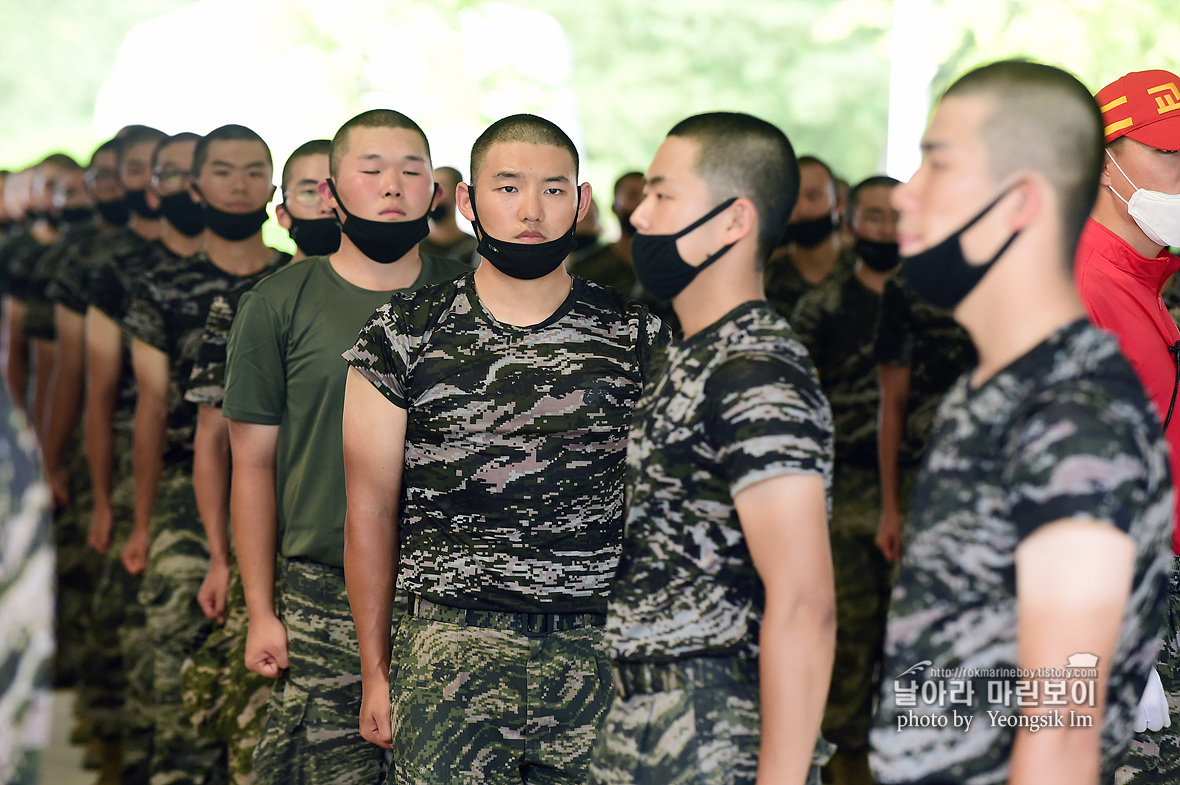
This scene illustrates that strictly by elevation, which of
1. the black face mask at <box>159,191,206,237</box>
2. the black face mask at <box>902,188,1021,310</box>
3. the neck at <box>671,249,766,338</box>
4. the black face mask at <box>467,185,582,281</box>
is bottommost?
the black face mask at <box>902,188,1021,310</box>

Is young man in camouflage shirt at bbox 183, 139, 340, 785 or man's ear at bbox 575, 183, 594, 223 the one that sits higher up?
man's ear at bbox 575, 183, 594, 223

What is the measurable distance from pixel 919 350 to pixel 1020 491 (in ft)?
10.7

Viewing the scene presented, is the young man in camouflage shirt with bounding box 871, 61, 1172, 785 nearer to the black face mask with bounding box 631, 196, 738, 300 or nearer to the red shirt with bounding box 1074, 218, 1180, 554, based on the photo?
the black face mask with bounding box 631, 196, 738, 300

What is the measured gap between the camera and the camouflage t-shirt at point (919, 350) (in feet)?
15.0

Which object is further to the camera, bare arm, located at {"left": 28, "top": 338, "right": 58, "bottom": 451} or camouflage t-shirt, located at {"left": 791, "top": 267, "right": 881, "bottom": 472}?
bare arm, located at {"left": 28, "top": 338, "right": 58, "bottom": 451}

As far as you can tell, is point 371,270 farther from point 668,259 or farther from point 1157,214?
point 1157,214

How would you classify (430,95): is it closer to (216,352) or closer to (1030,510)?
(216,352)

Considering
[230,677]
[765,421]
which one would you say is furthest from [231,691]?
[765,421]

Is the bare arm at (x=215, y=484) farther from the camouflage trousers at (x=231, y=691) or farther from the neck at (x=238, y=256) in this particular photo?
the neck at (x=238, y=256)

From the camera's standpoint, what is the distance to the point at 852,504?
190 inches

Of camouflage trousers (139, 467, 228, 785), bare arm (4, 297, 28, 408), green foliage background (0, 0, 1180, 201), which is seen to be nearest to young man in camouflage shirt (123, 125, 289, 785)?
camouflage trousers (139, 467, 228, 785)

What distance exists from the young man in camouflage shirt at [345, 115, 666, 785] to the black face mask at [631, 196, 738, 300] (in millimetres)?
644

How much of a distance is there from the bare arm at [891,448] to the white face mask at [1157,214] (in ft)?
6.66

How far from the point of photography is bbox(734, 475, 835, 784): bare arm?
179 cm
